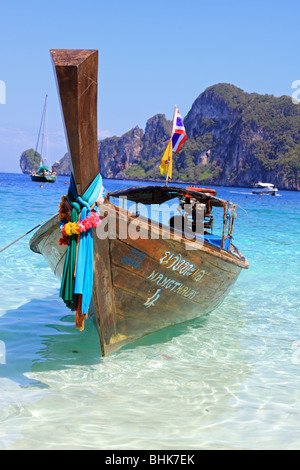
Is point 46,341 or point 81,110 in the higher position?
point 81,110

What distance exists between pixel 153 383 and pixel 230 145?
159274 millimetres

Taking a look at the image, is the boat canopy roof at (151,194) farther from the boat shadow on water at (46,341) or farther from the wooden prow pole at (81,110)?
the wooden prow pole at (81,110)

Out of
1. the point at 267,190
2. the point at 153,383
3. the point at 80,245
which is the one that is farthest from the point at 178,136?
the point at 267,190

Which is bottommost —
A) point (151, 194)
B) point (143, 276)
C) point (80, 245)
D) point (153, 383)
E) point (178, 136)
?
point (153, 383)

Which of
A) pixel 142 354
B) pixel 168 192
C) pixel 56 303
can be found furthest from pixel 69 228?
pixel 56 303

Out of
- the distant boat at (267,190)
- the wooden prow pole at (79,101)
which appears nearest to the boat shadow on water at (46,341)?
the wooden prow pole at (79,101)

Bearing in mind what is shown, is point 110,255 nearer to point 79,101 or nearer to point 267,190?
point 79,101

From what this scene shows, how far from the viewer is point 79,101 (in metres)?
3.21

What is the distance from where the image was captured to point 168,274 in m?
4.82

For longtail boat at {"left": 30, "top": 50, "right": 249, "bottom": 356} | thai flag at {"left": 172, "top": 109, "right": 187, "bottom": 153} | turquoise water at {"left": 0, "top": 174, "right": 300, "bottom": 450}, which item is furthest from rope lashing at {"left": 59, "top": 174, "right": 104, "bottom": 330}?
thai flag at {"left": 172, "top": 109, "right": 187, "bottom": 153}

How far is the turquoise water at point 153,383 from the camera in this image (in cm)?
338

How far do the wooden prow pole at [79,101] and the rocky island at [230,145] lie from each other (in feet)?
423

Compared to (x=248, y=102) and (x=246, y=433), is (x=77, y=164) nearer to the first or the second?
(x=246, y=433)

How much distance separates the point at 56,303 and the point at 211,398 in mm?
3783
